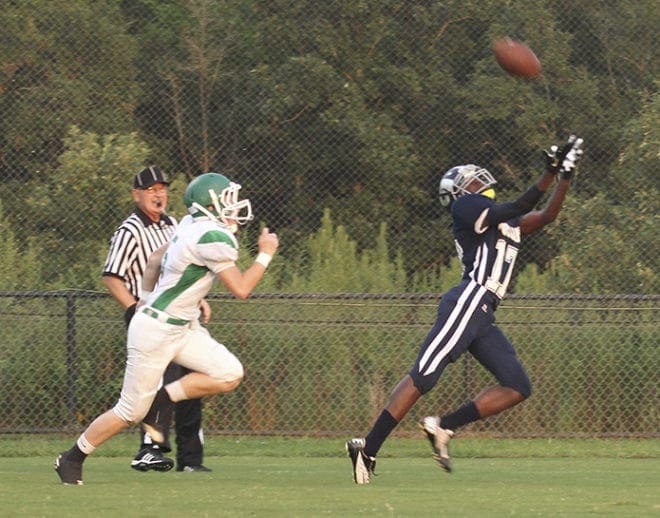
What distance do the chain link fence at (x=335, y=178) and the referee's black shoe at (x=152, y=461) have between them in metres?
3.89

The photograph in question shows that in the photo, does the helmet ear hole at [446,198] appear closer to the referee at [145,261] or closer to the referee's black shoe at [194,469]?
the referee at [145,261]

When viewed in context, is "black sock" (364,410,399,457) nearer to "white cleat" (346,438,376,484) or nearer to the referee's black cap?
"white cleat" (346,438,376,484)

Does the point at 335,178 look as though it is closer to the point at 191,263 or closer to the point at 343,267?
the point at 343,267

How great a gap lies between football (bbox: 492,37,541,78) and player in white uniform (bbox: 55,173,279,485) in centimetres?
237

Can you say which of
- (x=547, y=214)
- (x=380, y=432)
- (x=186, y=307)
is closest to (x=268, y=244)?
(x=186, y=307)

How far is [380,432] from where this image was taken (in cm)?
859

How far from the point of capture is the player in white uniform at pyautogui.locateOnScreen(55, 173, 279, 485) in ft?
26.9

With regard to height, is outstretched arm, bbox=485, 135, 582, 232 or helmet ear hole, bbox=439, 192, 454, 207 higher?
outstretched arm, bbox=485, 135, 582, 232

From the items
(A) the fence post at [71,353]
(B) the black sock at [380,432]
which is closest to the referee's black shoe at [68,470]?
(B) the black sock at [380,432]

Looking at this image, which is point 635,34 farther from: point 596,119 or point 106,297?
point 106,297

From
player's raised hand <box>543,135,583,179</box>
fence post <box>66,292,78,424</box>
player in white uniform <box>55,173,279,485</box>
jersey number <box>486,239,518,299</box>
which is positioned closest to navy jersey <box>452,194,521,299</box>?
jersey number <box>486,239,518,299</box>

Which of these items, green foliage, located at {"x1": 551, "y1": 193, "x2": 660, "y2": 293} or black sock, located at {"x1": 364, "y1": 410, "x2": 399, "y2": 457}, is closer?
black sock, located at {"x1": 364, "y1": 410, "x2": 399, "y2": 457}

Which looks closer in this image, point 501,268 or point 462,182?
point 501,268

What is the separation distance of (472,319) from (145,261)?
Result: 223 cm
